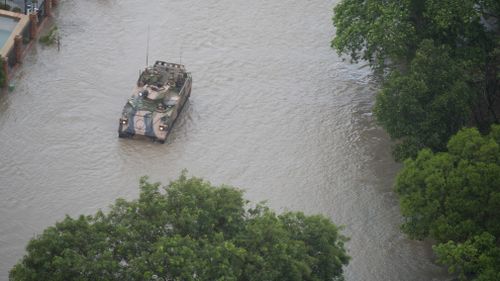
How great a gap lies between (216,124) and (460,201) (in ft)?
53.5

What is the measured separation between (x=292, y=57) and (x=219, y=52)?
4085 mm

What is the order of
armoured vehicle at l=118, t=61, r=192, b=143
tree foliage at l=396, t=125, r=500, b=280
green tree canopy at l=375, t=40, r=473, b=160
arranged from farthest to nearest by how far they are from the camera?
armoured vehicle at l=118, t=61, r=192, b=143 → green tree canopy at l=375, t=40, r=473, b=160 → tree foliage at l=396, t=125, r=500, b=280

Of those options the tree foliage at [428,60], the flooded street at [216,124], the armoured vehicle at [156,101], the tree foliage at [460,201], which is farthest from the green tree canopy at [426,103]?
the armoured vehicle at [156,101]

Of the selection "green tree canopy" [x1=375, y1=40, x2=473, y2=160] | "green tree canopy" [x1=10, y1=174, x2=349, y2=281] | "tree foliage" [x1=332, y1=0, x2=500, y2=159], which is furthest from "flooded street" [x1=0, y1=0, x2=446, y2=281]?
"green tree canopy" [x1=10, y1=174, x2=349, y2=281]

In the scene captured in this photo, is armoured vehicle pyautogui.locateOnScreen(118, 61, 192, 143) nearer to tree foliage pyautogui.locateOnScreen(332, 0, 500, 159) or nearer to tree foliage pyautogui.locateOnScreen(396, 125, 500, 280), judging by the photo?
tree foliage pyautogui.locateOnScreen(332, 0, 500, 159)

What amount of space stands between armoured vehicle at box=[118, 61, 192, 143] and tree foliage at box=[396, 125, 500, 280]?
42.4ft

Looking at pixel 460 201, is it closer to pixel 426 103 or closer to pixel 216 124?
pixel 426 103

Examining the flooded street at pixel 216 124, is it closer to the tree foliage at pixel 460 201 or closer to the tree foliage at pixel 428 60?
the tree foliage at pixel 428 60

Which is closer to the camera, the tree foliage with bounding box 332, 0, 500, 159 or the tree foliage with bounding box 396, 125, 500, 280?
the tree foliage with bounding box 396, 125, 500, 280

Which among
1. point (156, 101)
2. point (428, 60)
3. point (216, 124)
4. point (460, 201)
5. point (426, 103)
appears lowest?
point (216, 124)

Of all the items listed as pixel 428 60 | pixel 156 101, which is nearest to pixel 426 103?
pixel 428 60

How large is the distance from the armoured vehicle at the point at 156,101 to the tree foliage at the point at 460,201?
1293cm

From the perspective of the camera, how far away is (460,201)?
39.3 metres

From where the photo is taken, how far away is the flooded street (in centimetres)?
4516
